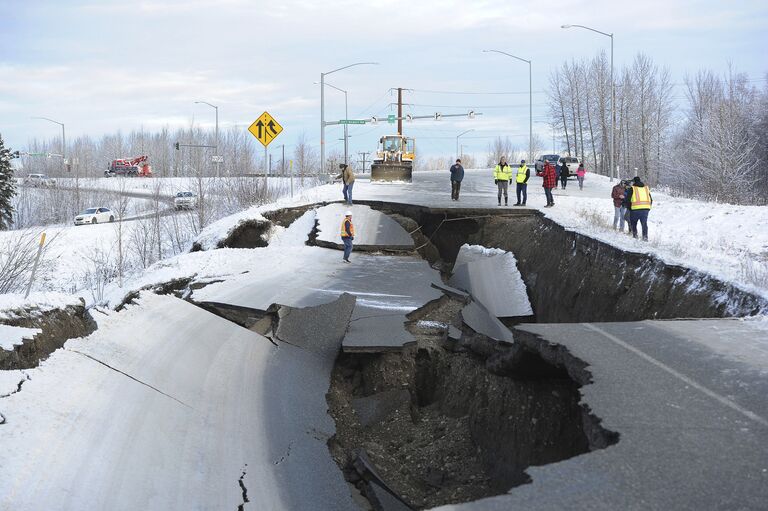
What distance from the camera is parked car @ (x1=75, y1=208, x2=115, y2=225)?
54688mm

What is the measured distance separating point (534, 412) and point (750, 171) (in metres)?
55.3

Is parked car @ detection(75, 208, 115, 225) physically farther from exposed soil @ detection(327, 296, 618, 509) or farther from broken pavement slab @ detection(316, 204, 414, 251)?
exposed soil @ detection(327, 296, 618, 509)

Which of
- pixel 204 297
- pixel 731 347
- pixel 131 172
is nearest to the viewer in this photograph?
pixel 731 347

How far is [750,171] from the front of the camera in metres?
55.1

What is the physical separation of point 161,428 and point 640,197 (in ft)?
41.6

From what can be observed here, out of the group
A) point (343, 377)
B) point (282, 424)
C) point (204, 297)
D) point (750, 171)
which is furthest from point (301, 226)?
point (750, 171)

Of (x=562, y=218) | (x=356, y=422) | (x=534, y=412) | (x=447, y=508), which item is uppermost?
(x=562, y=218)

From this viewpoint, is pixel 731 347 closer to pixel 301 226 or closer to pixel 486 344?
pixel 486 344

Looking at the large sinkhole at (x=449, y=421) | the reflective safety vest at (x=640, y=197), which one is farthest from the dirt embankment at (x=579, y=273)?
the large sinkhole at (x=449, y=421)

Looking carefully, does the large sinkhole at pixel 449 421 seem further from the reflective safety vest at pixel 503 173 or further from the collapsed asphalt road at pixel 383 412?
the reflective safety vest at pixel 503 173

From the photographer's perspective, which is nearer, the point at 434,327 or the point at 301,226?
the point at 434,327

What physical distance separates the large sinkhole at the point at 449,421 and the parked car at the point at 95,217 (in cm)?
4930

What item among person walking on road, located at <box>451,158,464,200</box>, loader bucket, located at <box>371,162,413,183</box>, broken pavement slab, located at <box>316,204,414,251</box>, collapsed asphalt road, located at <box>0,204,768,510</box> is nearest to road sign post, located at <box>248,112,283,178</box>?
broken pavement slab, located at <box>316,204,414,251</box>

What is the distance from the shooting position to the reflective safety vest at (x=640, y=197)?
16.2 metres
